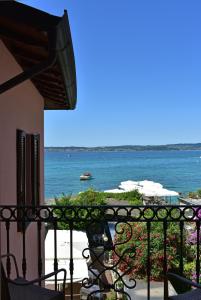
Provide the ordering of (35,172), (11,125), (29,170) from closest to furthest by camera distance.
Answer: (11,125)
(29,170)
(35,172)

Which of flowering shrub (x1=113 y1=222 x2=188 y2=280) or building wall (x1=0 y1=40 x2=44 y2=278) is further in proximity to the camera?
flowering shrub (x1=113 y1=222 x2=188 y2=280)

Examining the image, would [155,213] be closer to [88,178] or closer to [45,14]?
[45,14]

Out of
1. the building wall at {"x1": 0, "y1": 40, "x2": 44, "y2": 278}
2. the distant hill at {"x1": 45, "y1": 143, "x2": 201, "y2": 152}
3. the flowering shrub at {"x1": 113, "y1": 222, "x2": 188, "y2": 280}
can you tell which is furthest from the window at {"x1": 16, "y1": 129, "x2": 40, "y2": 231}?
the distant hill at {"x1": 45, "y1": 143, "x2": 201, "y2": 152}

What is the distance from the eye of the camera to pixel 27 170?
18.9 feet

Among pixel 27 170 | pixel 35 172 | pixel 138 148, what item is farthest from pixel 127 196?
pixel 138 148

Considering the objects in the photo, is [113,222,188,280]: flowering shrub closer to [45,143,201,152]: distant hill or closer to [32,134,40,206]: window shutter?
[32,134,40,206]: window shutter

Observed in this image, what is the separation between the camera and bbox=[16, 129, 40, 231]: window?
15.5 ft

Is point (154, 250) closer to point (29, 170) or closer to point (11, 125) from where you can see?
point (29, 170)

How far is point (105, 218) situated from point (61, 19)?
1595mm

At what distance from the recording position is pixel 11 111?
4246mm

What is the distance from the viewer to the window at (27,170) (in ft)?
15.5

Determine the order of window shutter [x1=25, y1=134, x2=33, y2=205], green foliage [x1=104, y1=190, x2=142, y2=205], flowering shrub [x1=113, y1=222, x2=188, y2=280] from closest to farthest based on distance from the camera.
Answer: window shutter [x1=25, y1=134, x2=33, y2=205] → flowering shrub [x1=113, y1=222, x2=188, y2=280] → green foliage [x1=104, y1=190, x2=142, y2=205]

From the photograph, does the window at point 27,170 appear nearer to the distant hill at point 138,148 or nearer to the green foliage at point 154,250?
the green foliage at point 154,250

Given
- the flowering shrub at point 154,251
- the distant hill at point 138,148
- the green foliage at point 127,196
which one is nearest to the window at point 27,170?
the flowering shrub at point 154,251
